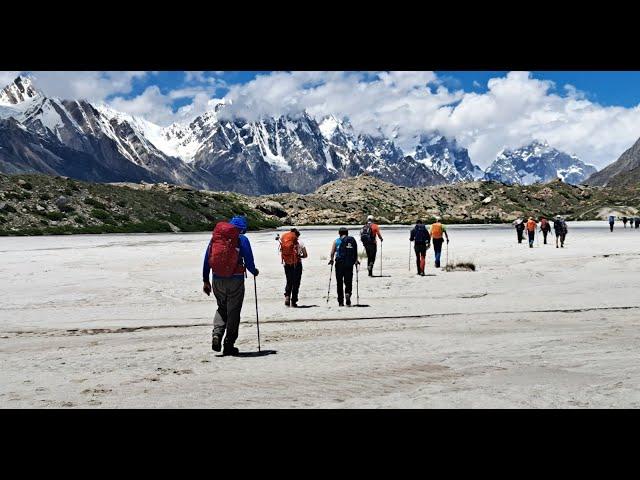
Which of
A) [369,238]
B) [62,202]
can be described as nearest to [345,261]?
[369,238]

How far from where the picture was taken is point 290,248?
624 inches

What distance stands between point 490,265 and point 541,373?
1883cm

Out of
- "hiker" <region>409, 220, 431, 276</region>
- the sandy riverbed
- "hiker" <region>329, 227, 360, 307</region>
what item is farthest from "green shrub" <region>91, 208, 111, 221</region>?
"hiker" <region>329, 227, 360, 307</region>

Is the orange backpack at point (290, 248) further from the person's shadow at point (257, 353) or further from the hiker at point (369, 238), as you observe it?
the hiker at point (369, 238)

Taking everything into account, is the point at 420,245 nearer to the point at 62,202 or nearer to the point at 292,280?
the point at 292,280

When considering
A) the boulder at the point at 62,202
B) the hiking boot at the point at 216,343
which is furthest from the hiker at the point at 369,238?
the boulder at the point at 62,202

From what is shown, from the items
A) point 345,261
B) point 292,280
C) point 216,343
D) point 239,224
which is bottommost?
point 216,343

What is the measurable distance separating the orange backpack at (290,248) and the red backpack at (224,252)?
5788 mm

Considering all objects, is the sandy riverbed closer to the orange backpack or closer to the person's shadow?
the person's shadow

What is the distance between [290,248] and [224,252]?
5.98 meters

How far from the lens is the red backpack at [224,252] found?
9930mm

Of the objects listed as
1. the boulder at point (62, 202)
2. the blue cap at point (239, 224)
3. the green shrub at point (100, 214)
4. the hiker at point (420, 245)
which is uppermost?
the boulder at point (62, 202)
